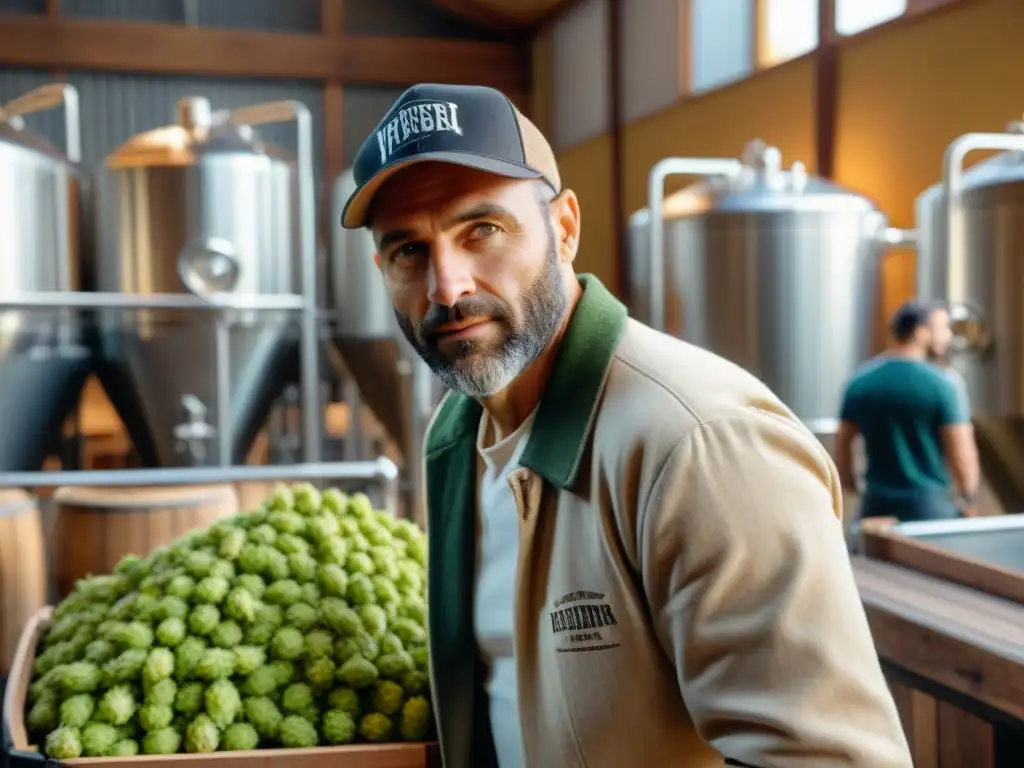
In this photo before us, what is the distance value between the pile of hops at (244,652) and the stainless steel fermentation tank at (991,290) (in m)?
3.20

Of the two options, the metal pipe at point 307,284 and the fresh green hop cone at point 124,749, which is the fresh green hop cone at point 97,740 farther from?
the metal pipe at point 307,284

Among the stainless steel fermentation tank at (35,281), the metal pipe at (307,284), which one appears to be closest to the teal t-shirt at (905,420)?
the metal pipe at (307,284)

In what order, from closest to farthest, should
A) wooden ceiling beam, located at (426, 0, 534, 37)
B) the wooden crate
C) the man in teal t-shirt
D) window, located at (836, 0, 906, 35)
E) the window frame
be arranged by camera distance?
the wooden crate
the man in teal t-shirt
the window frame
window, located at (836, 0, 906, 35)
wooden ceiling beam, located at (426, 0, 534, 37)

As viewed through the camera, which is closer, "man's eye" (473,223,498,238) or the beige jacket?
the beige jacket

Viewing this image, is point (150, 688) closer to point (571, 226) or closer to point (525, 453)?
point (525, 453)

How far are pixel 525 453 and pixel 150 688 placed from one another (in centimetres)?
70

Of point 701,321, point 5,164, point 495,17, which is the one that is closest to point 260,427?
point 5,164

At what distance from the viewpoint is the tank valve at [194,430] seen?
179 inches

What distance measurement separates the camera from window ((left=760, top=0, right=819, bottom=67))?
22.2 feet

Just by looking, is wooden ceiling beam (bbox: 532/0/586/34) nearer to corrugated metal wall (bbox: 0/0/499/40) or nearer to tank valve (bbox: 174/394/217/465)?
corrugated metal wall (bbox: 0/0/499/40)

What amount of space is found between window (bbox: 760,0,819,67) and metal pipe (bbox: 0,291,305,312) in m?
4.12

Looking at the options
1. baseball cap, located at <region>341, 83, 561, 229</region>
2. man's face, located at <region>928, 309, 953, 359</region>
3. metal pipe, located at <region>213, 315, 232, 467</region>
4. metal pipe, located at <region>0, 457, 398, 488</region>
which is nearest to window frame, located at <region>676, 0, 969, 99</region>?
man's face, located at <region>928, 309, 953, 359</region>

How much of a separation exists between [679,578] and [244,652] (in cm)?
80

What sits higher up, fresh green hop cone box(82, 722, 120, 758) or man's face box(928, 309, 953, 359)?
man's face box(928, 309, 953, 359)
